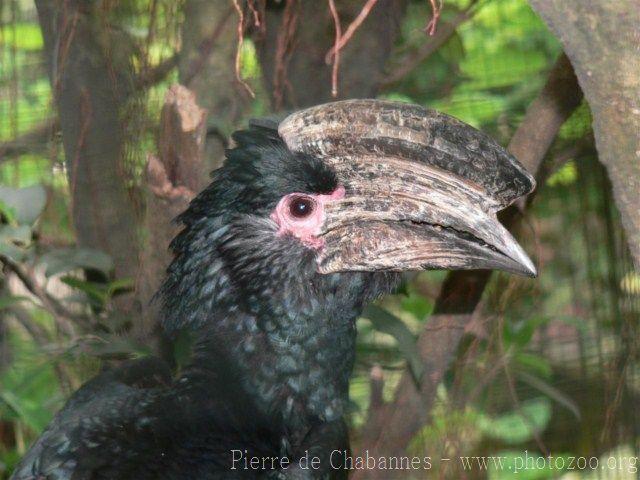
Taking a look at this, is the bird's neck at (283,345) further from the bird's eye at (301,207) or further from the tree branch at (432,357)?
the tree branch at (432,357)

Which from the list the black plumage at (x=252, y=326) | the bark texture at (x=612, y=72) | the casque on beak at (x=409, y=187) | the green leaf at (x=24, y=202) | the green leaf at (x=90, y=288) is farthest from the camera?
the green leaf at (x=90, y=288)

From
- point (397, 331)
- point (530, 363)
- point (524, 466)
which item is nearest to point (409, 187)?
point (397, 331)

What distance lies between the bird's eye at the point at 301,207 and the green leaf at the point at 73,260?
2.53 ft

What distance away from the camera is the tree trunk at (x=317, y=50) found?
3133 millimetres

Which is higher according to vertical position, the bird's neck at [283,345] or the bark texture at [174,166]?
the bark texture at [174,166]

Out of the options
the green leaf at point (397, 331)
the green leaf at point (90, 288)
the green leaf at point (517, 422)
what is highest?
the green leaf at point (90, 288)

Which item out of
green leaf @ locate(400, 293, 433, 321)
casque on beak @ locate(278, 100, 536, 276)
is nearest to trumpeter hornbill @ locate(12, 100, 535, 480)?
casque on beak @ locate(278, 100, 536, 276)

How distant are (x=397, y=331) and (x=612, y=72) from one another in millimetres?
1200

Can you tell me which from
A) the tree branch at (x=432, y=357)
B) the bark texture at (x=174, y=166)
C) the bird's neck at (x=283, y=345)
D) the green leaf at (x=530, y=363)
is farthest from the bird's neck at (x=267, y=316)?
the green leaf at (x=530, y=363)

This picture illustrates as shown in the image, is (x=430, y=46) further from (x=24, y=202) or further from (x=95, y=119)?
(x=24, y=202)

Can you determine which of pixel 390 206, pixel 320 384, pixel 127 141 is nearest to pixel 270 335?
pixel 320 384

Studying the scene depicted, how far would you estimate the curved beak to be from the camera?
1.94 meters

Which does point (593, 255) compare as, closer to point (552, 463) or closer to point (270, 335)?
point (552, 463)

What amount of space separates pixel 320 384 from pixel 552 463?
1.37 metres
